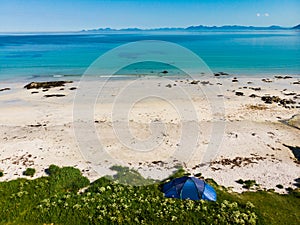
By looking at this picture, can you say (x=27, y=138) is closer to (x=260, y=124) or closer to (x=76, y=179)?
(x=76, y=179)

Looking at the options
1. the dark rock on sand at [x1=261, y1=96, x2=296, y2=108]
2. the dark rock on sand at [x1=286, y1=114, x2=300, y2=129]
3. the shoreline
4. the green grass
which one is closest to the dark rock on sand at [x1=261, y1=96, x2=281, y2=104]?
the dark rock on sand at [x1=261, y1=96, x2=296, y2=108]

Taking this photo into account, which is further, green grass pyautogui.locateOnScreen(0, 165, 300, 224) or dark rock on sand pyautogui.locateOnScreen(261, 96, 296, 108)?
dark rock on sand pyautogui.locateOnScreen(261, 96, 296, 108)

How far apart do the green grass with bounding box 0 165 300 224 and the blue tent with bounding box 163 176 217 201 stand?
376 mm

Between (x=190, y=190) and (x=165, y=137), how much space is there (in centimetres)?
901

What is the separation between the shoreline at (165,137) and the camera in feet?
60.7

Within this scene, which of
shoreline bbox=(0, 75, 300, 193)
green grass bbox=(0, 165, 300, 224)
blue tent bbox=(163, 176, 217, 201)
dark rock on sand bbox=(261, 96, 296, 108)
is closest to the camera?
green grass bbox=(0, 165, 300, 224)

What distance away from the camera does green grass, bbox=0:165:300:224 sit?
1314cm

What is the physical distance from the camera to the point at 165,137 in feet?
76.9

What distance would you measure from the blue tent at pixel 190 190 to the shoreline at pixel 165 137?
2.41m

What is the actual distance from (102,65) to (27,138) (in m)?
43.1

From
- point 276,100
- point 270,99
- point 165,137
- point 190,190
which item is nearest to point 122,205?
point 190,190

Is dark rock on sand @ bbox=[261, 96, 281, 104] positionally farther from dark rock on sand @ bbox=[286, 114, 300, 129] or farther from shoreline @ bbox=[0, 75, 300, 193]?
dark rock on sand @ bbox=[286, 114, 300, 129]

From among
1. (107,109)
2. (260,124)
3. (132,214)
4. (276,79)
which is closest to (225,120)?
(260,124)

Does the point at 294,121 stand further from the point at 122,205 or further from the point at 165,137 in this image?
the point at 122,205
